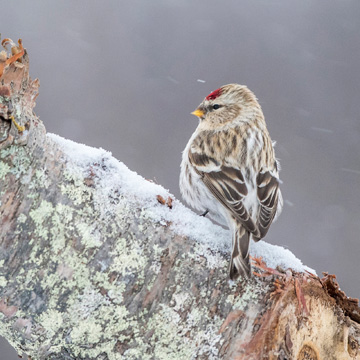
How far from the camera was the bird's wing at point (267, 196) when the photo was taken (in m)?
2.16

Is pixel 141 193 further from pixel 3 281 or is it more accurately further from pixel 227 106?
pixel 227 106

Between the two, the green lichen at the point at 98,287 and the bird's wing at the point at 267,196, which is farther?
the bird's wing at the point at 267,196

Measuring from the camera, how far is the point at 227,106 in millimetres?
2752

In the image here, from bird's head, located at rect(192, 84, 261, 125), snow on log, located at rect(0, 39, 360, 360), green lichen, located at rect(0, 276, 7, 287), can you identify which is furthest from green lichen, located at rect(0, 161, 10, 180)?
bird's head, located at rect(192, 84, 261, 125)

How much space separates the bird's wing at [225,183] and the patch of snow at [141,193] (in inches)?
14.3

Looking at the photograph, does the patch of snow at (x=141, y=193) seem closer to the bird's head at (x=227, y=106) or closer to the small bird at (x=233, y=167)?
the small bird at (x=233, y=167)

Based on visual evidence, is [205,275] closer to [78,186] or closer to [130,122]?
[78,186]

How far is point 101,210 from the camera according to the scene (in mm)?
1532

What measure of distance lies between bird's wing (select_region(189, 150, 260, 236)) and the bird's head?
1.17ft

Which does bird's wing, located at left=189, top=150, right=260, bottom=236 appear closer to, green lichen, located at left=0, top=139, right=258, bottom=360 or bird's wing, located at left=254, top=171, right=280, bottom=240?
bird's wing, located at left=254, top=171, right=280, bottom=240

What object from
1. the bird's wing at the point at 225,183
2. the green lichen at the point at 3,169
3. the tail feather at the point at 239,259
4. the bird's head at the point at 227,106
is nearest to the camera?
the green lichen at the point at 3,169

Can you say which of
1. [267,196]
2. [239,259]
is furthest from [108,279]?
[267,196]

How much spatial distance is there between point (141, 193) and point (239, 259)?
0.37m

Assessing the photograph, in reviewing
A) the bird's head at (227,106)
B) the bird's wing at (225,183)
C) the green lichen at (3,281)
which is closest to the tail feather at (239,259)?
the bird's wing at (225,183)
